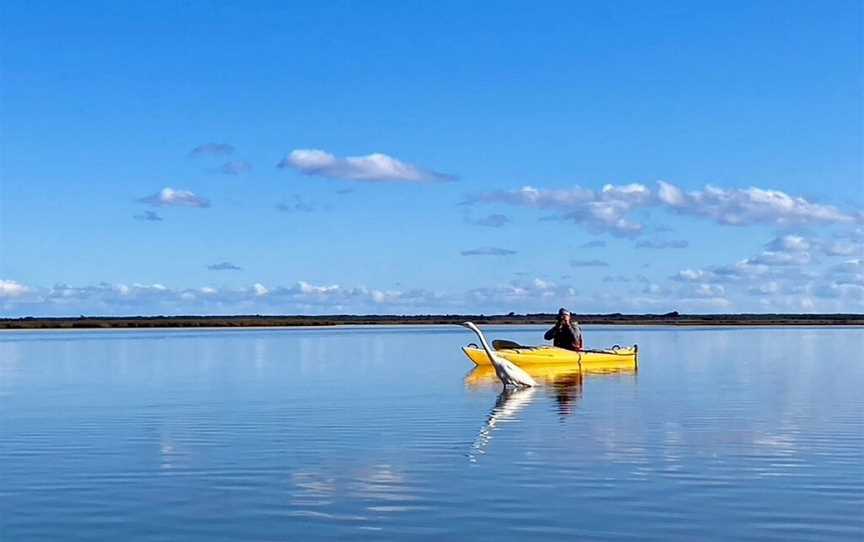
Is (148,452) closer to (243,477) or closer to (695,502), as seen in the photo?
(243,477)

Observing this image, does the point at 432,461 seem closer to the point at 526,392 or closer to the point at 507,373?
Result: the point at 526,392

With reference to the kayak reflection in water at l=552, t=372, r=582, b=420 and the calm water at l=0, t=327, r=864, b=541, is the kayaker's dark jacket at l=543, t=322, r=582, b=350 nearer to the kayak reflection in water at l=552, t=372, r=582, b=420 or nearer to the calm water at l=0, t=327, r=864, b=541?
the kayak reflection in water at l=552, t=372, r=582, b=420

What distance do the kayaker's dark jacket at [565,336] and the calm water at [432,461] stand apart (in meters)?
5.17

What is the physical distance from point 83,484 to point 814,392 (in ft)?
58.5

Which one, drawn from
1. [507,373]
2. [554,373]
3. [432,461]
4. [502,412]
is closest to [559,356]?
[554,373]

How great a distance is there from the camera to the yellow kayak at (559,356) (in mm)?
34312

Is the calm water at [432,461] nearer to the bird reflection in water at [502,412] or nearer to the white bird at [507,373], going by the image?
the bird reflection in water at [502,412]

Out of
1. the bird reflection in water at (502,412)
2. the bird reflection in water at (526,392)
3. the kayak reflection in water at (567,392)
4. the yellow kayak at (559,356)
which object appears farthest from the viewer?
the yellow kayak at (559,356)

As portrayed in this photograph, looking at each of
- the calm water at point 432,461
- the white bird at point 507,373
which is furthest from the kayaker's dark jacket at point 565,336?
the white bird at point 507,373

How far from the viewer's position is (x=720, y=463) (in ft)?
48.7

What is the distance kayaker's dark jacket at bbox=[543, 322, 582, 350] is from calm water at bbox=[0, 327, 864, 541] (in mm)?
5170

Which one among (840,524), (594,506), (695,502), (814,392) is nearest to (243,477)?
(594,506)

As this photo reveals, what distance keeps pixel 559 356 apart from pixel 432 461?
776 inches

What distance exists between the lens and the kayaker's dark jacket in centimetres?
3512
